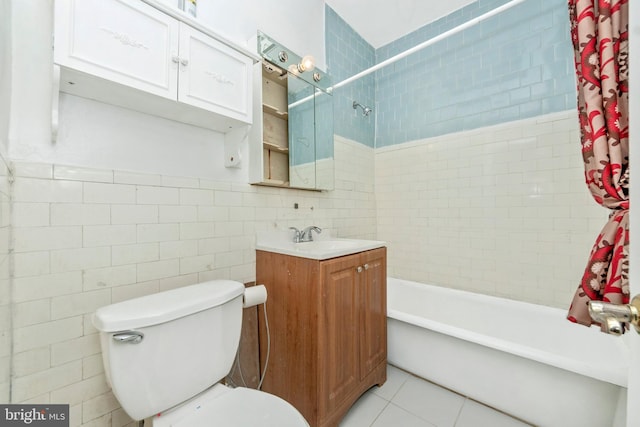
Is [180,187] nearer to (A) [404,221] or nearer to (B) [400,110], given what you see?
(A) [404,221]

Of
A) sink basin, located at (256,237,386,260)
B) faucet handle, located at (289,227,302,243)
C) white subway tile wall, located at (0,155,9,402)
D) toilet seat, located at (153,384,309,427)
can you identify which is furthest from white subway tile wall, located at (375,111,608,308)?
white subway tile wall, located at (0,155,9,402)

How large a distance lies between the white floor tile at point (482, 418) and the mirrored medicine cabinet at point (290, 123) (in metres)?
1.62

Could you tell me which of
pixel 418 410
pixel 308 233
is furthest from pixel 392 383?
pixel 308 233

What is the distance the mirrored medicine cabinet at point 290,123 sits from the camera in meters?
1.51

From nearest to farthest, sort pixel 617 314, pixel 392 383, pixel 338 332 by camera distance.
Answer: pixel 617 314, pixel 338 332, pixel 392 383

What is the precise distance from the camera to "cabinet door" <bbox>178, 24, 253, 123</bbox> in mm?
1073

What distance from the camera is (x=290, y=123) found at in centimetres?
176

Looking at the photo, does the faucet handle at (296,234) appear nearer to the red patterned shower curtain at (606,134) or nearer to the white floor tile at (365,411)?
the white floor tile at (365,411)

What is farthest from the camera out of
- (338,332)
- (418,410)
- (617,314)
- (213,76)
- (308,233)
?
(308,233)

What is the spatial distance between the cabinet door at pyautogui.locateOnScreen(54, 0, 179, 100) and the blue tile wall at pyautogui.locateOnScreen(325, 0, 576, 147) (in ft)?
4.81

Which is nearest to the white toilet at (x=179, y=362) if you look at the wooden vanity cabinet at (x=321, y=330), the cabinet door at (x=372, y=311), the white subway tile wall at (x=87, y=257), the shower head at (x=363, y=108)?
the white subway tile wall at (x=87, y=257)

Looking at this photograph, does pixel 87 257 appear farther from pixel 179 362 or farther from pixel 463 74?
pixel 463 74

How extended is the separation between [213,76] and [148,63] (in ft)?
0.86

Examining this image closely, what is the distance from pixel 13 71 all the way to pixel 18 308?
79 centimetres
